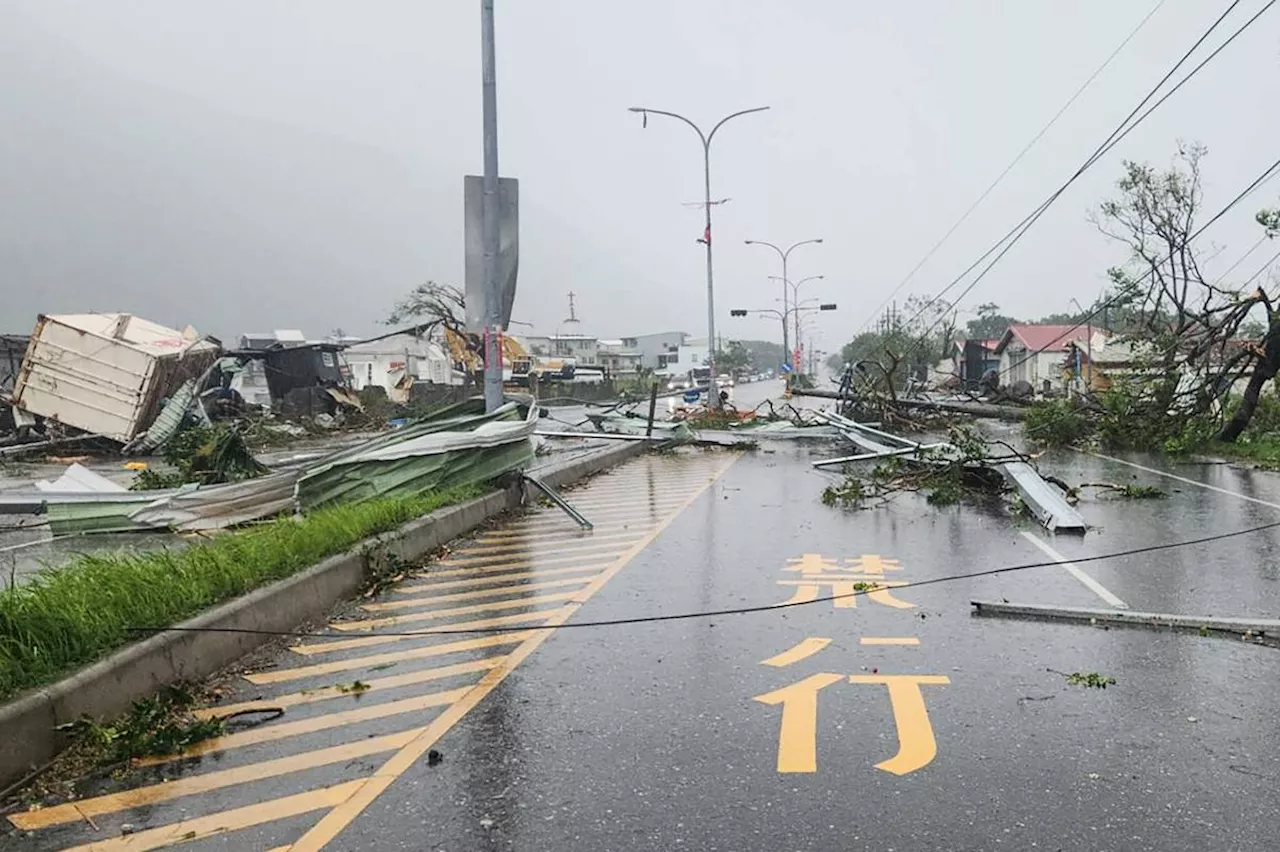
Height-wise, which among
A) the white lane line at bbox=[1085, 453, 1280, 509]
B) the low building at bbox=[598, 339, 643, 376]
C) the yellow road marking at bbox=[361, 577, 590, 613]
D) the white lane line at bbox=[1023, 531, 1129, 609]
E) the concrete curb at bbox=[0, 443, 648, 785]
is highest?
the low building at bbox=[598, 339, 643, 376]

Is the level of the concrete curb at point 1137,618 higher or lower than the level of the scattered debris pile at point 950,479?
lower

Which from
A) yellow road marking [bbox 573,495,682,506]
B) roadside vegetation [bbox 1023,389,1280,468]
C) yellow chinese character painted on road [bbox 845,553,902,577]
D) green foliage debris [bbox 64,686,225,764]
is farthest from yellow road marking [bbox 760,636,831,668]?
roadside vegetation [bbox 1023,389,1280,468]

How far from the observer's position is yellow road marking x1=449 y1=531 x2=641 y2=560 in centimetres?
947

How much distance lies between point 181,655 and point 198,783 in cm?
133

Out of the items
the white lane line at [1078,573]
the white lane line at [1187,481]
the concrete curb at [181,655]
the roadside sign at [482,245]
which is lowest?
the white lane line at [1078,573]

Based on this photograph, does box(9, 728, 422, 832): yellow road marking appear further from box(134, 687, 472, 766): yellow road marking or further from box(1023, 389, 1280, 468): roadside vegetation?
box(1023, 389, 1280, 468): roadside vegetation

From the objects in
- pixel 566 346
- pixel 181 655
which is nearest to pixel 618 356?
pixel 566 346

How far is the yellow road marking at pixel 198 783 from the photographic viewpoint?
3789 millimetres

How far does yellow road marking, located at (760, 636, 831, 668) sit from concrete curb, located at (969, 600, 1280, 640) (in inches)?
55.7

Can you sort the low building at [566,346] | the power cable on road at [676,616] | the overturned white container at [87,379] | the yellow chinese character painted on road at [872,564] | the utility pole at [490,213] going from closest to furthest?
the power cable on road at [676,616] → the yellow chinese character painted on road at [872,564] → the utility pole at [490,213] → the overturned white container at [87,379] → the low building at [566,346]

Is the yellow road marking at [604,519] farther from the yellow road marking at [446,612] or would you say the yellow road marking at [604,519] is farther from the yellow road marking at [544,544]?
the yellow road marking at [446,612]

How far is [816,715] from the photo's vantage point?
189 inches

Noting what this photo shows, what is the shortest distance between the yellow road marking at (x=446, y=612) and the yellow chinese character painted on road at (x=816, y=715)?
216cm

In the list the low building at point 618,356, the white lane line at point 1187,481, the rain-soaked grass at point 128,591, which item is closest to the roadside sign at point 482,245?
the rain-soaked grass at point 128,591
